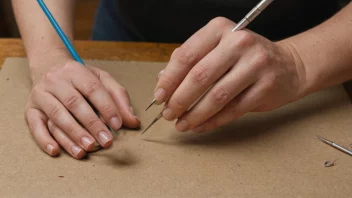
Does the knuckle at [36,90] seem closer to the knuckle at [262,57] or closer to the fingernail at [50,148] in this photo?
the fingernail at [50,148]

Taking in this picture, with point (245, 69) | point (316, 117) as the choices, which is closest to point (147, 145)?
point (245, 69)

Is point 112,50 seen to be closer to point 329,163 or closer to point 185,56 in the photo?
point 185,56

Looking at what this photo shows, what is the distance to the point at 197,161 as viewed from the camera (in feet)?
2.09

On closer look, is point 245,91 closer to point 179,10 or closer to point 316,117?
point 316,117

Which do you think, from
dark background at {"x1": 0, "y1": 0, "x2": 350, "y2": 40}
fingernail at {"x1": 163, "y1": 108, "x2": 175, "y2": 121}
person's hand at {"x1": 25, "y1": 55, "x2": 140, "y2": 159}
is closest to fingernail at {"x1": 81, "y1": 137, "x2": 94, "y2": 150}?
person's hand at {"x1": 25, "y1": 55, "x2": 140, "y2": 159}

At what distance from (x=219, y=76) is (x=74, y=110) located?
0.78 ft

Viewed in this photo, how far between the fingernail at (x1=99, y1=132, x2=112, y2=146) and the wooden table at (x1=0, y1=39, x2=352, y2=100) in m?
0.31

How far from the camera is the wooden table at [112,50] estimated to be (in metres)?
0.92

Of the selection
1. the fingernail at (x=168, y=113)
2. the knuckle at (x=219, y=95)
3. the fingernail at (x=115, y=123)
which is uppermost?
the knuckle at (x=219, y=95)

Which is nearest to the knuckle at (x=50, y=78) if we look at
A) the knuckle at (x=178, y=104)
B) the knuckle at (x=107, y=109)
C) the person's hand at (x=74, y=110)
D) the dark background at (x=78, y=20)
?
the person's hand at (x=74, y=110)

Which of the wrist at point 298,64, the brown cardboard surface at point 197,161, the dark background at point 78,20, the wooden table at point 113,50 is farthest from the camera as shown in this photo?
the dark background at point 78,20

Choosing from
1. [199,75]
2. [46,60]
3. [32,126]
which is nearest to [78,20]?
[46,60]

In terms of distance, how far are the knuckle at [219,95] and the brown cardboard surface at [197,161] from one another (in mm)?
89

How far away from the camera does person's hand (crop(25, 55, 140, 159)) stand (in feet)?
2.12
